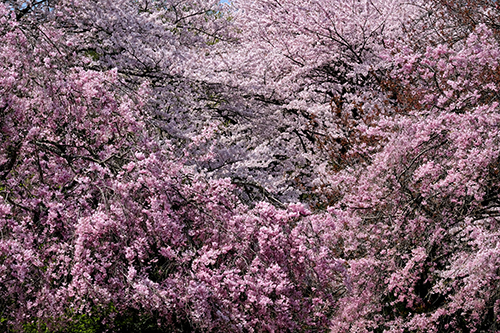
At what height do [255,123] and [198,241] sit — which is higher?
[198,241]

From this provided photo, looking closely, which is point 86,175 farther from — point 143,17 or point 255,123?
point 255,123

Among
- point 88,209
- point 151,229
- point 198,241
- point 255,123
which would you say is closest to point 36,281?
point 88,209

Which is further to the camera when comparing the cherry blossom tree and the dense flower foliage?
the dense flower foliage

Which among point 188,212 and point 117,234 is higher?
point 188,212

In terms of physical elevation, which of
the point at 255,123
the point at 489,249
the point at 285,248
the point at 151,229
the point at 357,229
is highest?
the point at 489,249

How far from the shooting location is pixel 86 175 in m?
5.34

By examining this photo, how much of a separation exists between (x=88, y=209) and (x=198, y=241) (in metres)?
1.16

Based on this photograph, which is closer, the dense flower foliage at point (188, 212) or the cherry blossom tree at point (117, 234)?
the cherry blossom tree at point (117, 234)

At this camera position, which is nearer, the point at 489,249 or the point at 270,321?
the point at 270,321

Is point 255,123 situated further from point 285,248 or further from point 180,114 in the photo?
point 285,248

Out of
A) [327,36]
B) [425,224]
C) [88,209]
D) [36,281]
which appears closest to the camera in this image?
[36,281]

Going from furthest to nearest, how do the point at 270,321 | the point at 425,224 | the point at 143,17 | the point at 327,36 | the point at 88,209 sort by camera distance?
the point at 327,36 < the point at 143,17 < the point at 425,224 < the point at 88,209 < the point at 270,321

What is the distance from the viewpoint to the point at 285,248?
477cm

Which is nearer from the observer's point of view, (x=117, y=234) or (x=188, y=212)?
(x=117, y=234)
